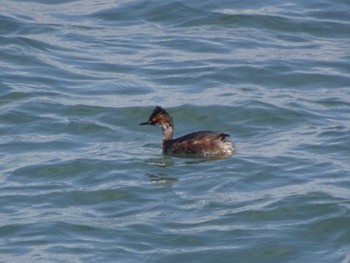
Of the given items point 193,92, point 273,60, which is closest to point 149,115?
point 193,92

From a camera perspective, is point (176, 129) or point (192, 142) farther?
point (176, 129)

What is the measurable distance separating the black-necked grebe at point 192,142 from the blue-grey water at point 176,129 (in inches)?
5.1

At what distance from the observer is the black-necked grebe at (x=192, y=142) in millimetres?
14922

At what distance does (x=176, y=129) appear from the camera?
1650cm

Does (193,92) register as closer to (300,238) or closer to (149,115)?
(149,115)

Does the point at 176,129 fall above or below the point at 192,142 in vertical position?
below

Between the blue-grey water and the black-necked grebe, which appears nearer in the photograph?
the blue-grey water

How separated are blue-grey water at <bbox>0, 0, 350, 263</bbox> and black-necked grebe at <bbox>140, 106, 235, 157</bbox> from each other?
128 mm

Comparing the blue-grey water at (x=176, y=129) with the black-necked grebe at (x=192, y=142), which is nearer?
the blue-grey water at (x=176, y=129)

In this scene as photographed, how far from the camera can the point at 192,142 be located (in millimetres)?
15117

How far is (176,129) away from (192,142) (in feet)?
4.59

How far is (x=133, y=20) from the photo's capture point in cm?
2178

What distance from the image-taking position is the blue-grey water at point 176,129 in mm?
12156

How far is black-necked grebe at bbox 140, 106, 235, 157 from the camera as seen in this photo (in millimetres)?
14922
